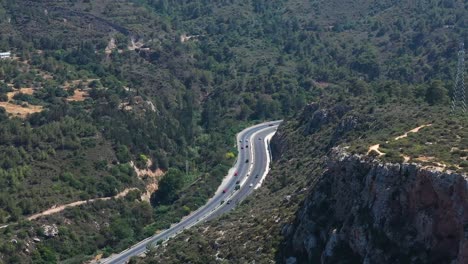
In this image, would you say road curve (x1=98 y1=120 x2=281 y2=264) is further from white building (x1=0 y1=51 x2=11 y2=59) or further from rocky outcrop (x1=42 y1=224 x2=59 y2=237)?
white building (x1=0 y1=51 x2=11 y2=59)

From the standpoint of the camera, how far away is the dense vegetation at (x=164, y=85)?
313 ft

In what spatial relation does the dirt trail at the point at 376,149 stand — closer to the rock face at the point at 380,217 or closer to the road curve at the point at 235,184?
the rock face at the point at 380,217

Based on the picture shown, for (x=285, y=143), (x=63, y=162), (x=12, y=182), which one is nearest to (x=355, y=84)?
(x=285, y=143)

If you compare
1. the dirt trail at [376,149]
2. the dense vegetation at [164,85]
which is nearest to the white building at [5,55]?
the dense vegetation at [164,85]

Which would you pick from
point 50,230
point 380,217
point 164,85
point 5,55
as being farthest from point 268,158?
point 380,217

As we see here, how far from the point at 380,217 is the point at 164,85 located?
10448 centimetres

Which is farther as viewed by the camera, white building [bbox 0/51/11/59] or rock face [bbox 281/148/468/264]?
white building [bbox 0/51/11/59]

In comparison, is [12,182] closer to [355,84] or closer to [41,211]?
[41,211]

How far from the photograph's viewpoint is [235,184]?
Result: 356 ft

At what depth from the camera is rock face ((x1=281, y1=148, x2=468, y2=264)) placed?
45219mm

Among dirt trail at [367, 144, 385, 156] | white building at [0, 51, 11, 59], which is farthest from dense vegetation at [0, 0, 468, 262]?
dirt trail at [367, 144, 385, 156]

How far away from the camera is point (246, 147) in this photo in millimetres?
124375

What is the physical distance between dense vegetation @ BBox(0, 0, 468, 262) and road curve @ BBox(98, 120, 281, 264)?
5.15 ft

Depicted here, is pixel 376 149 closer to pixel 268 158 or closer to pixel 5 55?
pixel 268 158
